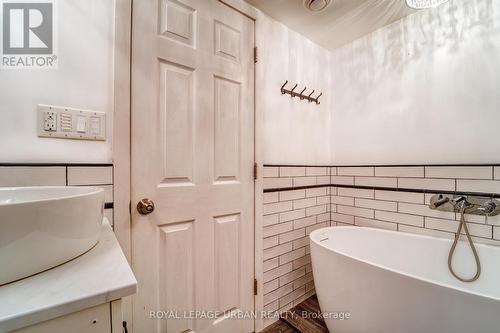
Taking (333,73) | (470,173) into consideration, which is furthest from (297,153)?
(470,173)

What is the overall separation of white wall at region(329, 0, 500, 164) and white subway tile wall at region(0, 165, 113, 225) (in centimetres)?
186

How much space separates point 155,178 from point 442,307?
142cm

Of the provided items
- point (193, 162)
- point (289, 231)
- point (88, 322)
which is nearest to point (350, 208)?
point (289, 231)

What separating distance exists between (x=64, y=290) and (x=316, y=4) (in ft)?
6.11

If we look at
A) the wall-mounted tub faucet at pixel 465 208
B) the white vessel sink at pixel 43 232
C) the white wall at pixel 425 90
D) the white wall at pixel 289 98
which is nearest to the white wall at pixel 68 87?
the white vessel sink at pixel 43 232

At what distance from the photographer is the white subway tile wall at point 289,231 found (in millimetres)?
1598

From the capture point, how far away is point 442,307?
3.06 feet

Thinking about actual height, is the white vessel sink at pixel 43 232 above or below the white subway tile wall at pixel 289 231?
above

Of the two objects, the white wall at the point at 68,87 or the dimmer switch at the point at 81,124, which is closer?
the white wall at the point at 68,87

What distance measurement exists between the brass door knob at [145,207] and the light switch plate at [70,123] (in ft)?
1.11

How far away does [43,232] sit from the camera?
48 cm

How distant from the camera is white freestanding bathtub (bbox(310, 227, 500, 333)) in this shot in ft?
2.94

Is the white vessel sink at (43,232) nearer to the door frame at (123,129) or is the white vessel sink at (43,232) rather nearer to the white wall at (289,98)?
the door frame at (123,129)

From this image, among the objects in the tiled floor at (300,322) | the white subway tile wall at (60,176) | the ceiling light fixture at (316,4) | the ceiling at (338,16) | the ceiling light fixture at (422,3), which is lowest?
the tiled floor at (300,322)
